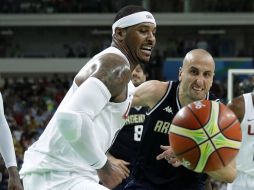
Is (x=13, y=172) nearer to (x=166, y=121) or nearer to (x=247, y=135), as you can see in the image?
(x=166, y=121)

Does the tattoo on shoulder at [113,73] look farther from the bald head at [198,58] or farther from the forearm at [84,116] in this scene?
the bald head at [198,58]

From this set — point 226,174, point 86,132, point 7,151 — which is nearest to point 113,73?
point 86,132

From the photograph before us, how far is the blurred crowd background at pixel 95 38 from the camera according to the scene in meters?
21.4

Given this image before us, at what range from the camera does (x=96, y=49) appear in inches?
912

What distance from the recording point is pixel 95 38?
24219mm

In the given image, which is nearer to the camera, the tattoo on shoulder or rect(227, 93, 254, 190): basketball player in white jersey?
the tattoo on shoulder

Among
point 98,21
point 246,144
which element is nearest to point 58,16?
point 98,21

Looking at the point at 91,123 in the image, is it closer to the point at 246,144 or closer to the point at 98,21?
the point at 246,144

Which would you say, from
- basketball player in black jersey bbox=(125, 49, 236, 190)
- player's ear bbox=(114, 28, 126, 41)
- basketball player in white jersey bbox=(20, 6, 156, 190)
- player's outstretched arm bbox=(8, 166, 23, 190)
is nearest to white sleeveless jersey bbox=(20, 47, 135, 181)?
basketball player in white jersey bbox=(20, 6, 156, 190)

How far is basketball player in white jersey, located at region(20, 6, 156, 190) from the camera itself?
11.2 feet

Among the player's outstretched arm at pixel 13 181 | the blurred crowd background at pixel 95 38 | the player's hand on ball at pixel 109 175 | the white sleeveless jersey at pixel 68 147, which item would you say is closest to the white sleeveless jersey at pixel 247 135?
the player's outstretched arm at pixel 13 181

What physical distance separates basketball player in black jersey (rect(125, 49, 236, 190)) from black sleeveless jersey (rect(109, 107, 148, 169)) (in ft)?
4.22

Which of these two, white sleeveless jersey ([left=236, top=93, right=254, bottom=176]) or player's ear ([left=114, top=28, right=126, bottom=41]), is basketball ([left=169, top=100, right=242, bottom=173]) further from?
white sleeveless jersey ([left=236, top=93, right=254, bottom=176])

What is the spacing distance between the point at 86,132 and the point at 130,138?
10.4ft
